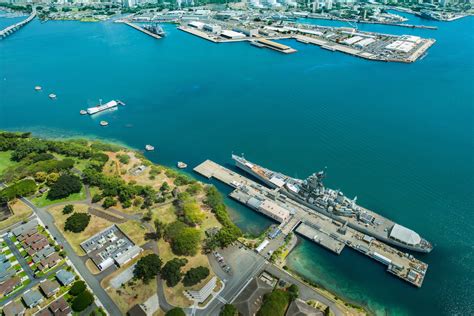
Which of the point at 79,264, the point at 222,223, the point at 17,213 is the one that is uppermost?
the point at 222,223

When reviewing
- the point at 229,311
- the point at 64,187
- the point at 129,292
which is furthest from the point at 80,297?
the point at 64,187

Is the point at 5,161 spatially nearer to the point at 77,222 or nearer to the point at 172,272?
the point at 77,222

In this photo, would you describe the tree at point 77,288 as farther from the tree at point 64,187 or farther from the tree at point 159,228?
the tree at point 64,187

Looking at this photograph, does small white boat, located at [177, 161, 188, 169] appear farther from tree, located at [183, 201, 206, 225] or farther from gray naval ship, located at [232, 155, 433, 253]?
gray naval ship, located at [232, 155, 433, 253]

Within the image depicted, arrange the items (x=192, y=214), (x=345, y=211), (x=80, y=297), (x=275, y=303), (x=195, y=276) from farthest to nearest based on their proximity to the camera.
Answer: (x=345, y=211)
(x=192, y=214)
(x=195, y=276)
(x=80, y=297)
(x=275, y=303)

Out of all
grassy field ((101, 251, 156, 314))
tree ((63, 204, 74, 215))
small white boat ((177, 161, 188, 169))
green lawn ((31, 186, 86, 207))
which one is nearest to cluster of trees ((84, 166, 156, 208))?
green lawn ((31, 186, 86, 207))

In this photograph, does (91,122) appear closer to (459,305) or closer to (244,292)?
(244,292)

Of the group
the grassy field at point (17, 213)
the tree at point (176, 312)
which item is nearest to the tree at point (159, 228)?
the tree at point (176, 312)
